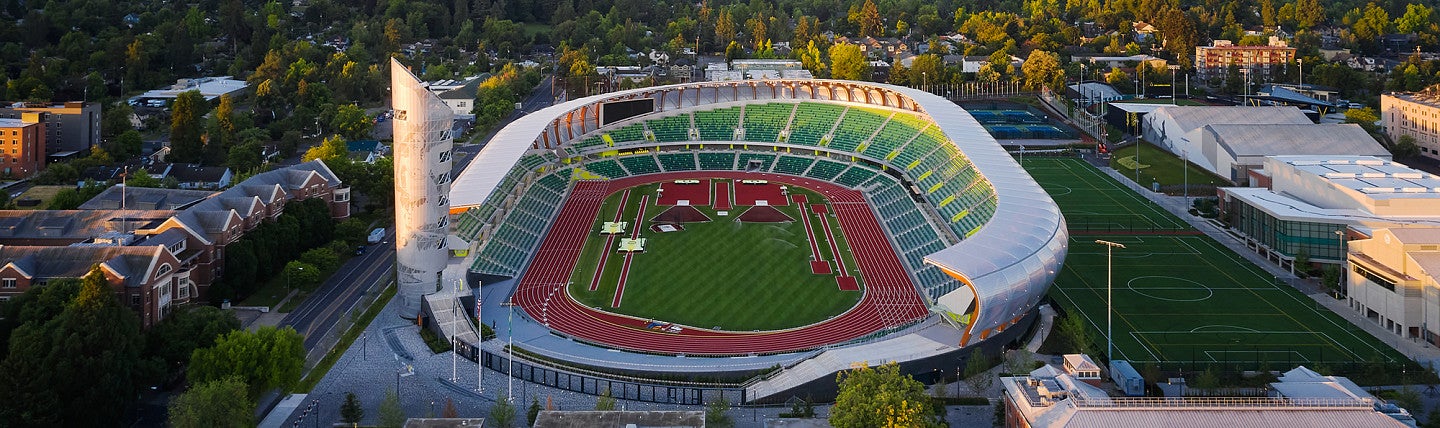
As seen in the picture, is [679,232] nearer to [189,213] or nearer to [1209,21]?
[189,213]

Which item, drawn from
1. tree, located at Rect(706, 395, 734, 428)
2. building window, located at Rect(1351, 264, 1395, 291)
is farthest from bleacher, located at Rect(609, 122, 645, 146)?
tree, located at Rect(706, 395, 734, 428)

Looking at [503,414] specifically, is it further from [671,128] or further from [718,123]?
[718,123]

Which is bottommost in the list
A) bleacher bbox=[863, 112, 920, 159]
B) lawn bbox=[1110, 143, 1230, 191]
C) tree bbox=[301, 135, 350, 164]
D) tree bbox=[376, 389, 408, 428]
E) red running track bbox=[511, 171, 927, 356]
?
tree bbox=[376, 389, 408, 428]

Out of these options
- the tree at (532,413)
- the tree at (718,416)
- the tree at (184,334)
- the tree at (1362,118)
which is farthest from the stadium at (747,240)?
the tree at (1362,118)

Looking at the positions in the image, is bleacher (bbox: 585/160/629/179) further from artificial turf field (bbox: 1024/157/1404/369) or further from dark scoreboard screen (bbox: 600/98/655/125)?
artificial turf field (bbox: 1024/157/1404/369)

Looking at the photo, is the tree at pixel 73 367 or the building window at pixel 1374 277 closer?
the tree at pixel 73 367

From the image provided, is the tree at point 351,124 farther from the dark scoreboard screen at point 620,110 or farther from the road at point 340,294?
the road at point 340,294
